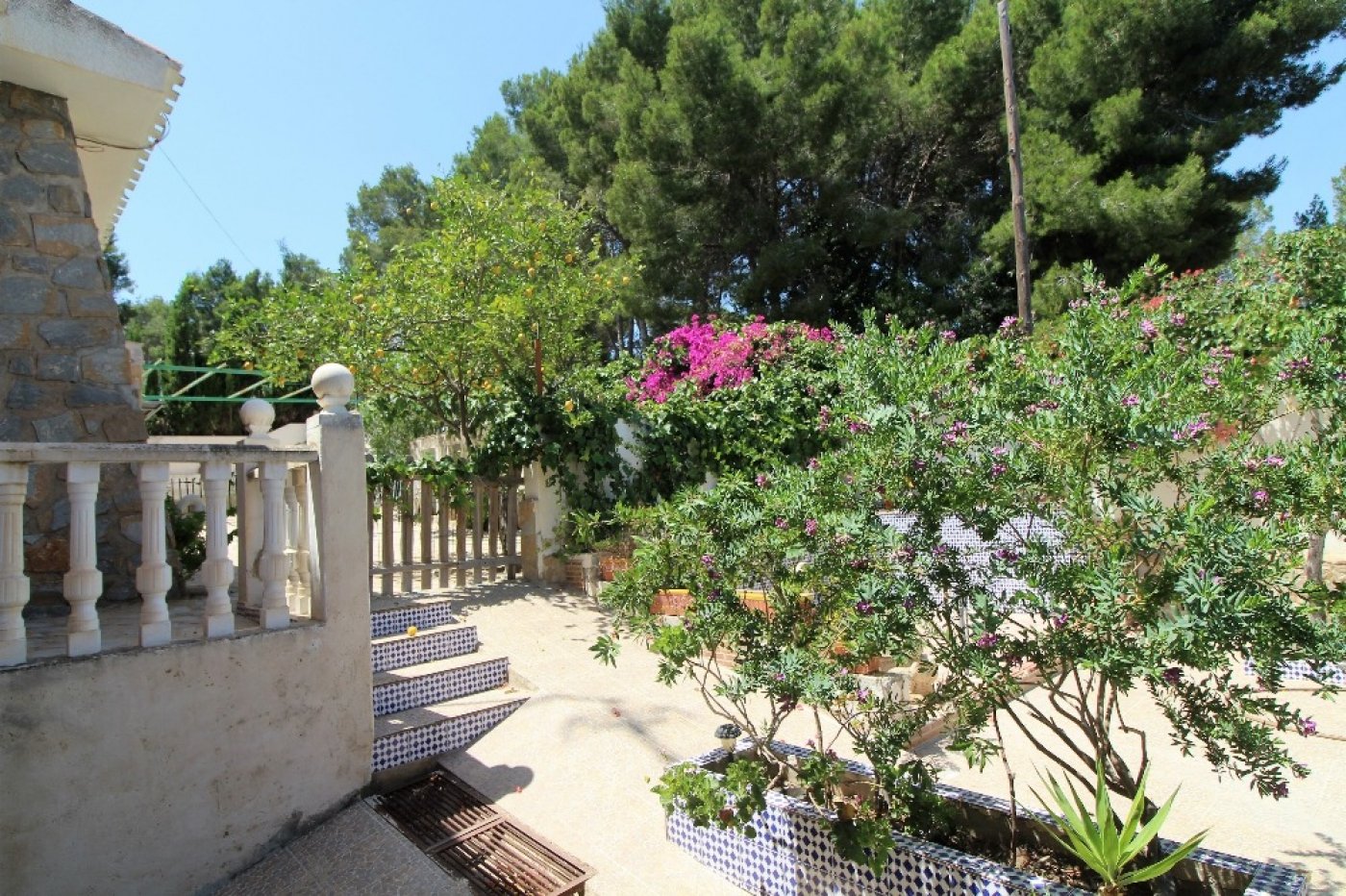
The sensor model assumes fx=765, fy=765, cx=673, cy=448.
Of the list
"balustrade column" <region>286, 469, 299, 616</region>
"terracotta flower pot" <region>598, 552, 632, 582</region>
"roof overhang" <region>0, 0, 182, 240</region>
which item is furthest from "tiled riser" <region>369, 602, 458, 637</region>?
"roof overhang" <region>0, 0, 182, 240</region>

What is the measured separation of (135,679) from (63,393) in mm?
2398

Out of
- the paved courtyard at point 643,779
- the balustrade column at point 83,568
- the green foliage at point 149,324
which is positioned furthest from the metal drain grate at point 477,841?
the green foliage at point 149,324

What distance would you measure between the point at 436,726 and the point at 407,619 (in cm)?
149

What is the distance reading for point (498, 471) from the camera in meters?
8.27

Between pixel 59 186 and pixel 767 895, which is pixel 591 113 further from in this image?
pixel 767 895

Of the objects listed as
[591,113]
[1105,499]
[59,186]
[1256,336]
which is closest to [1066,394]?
[1105,499]

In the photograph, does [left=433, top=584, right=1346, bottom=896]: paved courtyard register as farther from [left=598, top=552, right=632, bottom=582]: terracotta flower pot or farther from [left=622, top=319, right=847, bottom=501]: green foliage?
[left=622, top=319, right=847, bottom=501]: green foliage

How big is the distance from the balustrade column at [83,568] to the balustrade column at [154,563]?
150 mm

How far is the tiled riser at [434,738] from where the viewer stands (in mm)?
3807

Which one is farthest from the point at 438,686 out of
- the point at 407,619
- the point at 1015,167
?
the point at 1015,167

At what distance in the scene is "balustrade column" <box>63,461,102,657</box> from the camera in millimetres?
2816

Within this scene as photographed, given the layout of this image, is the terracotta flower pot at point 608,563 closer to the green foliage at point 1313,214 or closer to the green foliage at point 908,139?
the green foliage at point 908,139

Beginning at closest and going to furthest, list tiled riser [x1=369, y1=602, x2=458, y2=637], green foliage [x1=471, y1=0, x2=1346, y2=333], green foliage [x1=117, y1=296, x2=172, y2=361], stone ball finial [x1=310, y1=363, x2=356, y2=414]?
stone ball finial [x1=310, y1=363, x2=356, y2=414] → tiled riser [x1=369, y1=602, x2=458, y2=637] → green foliage [x1=471, y1=0, x2=1346, y2=333] → green foliage [x1=117, y1=296, x2=172, y2=361]

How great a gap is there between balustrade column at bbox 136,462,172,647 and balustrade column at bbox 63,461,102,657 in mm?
150
